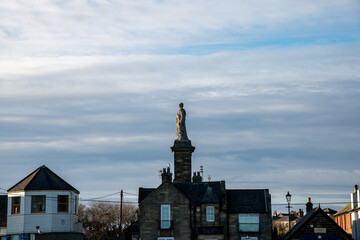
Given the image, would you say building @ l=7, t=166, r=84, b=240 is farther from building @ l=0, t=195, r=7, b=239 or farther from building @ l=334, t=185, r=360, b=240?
building @ l=334, t=185, r=360, b=240

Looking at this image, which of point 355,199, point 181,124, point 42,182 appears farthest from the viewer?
point 355,199

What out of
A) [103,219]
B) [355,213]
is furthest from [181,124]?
[103,219]

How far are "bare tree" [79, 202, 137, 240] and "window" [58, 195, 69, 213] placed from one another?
37.6 meters

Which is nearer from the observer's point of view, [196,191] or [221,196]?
[221,196]

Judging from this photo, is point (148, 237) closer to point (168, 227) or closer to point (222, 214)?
point (168, 227)

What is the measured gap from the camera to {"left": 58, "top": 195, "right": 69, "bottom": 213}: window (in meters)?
59.6

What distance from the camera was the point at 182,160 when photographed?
6444 cm

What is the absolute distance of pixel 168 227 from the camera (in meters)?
58.9

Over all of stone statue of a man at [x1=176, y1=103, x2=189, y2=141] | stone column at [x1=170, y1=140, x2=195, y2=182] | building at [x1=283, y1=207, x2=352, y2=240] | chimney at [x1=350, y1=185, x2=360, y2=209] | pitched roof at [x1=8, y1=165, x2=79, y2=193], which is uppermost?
stone statue of a man at [x1=176, y1=103, x2=189, y2=141]

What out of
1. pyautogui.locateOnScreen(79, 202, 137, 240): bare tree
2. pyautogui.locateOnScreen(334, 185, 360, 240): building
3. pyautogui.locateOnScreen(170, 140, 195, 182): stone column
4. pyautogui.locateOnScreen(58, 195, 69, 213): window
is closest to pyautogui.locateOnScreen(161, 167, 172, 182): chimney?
pyautogui.locateOnScreen(170, 140, 195, 182): stone column

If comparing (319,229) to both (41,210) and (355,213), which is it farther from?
(41,210)

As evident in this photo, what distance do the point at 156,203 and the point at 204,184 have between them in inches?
206

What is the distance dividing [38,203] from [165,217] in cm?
1143

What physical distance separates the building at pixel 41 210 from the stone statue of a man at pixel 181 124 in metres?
11.9
